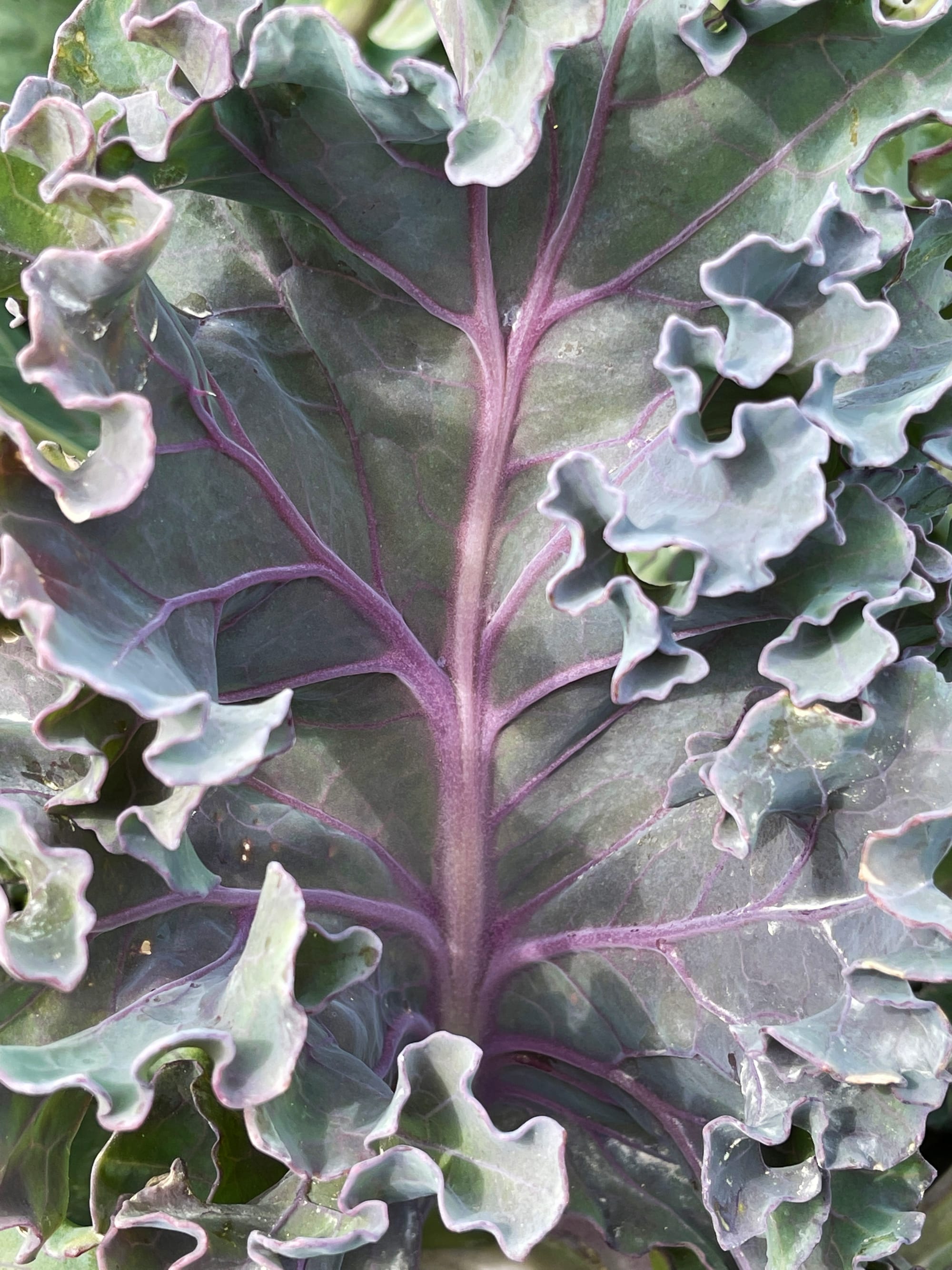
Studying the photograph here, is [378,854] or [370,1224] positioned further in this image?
[378,854]

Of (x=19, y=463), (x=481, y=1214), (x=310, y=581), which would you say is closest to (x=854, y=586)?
(x=310, y=581)

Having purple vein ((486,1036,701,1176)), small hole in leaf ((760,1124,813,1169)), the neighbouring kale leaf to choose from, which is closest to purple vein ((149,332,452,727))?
the neighbouring kale leaf

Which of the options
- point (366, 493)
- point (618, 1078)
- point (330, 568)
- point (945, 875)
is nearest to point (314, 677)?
point (330, 568)

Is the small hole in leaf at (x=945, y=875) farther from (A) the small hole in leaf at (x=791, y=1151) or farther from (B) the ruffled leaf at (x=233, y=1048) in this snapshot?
(B) the ruffled leaf at (x=233, y=1048)

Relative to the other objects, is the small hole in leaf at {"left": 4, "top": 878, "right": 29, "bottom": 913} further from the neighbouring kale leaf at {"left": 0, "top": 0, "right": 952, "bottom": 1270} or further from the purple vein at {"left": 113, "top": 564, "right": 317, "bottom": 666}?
the purple vein at {"left": 113, "top": 564, "right": 317, "bottom": 666}

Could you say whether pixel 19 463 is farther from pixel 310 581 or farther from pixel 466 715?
pixel 466 715

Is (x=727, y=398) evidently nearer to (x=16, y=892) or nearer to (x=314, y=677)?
(x=314, y=677)
